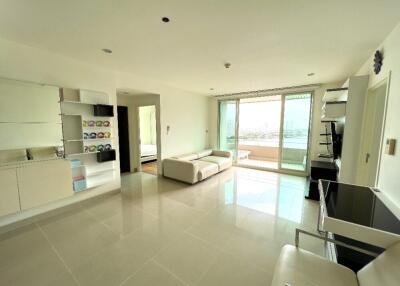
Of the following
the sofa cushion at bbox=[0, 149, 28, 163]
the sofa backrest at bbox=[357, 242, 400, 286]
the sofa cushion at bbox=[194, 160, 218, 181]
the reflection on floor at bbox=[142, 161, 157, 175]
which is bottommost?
the reflection on floor at bbox=[142, 161, 157, 175]

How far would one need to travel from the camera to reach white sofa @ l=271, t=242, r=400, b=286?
929mm

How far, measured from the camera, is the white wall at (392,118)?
158 cm

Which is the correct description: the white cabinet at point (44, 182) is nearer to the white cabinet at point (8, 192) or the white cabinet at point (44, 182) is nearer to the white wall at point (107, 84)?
the white cabinet at point (8, 192)

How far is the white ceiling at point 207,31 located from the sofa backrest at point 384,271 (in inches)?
77.0

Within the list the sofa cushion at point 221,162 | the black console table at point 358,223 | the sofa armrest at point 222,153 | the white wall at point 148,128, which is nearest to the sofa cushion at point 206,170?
the sofa cushion at point 221,162


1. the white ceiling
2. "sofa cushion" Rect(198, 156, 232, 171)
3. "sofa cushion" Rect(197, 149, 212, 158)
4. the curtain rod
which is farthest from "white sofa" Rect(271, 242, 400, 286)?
the curtain rod

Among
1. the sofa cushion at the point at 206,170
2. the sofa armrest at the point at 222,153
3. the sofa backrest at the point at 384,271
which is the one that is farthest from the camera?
the sofa armrest at the point at 222,153

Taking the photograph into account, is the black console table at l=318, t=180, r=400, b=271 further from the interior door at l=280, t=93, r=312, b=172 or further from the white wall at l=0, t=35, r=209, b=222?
the white wall at l=0, t=35, r=209, b=222

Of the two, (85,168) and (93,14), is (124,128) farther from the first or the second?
(93,14)

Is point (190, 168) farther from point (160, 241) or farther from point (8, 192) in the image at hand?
point (8, 192)

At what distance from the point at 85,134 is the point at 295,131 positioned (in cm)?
529

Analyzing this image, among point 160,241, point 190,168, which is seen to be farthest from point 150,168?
point 160,241

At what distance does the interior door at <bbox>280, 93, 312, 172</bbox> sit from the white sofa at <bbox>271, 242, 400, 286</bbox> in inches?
167

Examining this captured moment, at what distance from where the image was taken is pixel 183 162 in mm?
4148
